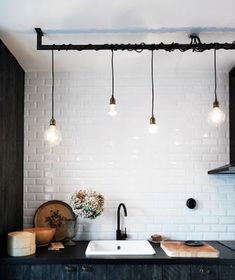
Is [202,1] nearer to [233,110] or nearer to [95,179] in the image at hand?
[233,110]

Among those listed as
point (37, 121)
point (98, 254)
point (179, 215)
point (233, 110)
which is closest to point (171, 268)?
point (98, 254)

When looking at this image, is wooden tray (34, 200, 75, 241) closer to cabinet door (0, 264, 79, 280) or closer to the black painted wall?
the black painted wall

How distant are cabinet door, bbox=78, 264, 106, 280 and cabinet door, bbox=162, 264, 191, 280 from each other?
44 centimetres

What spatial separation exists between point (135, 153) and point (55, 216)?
93 centimetres

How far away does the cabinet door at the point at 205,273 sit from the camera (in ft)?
8.99

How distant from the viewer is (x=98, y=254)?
2855mm

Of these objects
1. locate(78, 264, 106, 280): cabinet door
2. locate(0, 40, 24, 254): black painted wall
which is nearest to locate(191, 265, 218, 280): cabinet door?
locate(78, 264, 106, 280): cabinet door

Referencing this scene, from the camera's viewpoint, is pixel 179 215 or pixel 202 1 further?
pixel 179 215

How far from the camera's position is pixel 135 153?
3.54 meters

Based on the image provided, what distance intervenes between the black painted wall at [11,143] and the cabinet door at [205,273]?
57.2 inches

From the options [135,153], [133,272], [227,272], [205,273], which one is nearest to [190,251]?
[205,273]

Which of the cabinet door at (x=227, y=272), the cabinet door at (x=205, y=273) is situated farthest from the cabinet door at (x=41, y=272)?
the cabinet door at (x=227, y=272)

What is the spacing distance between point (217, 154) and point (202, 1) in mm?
1684

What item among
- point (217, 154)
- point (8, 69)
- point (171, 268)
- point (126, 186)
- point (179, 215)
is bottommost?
point (171, 268)
